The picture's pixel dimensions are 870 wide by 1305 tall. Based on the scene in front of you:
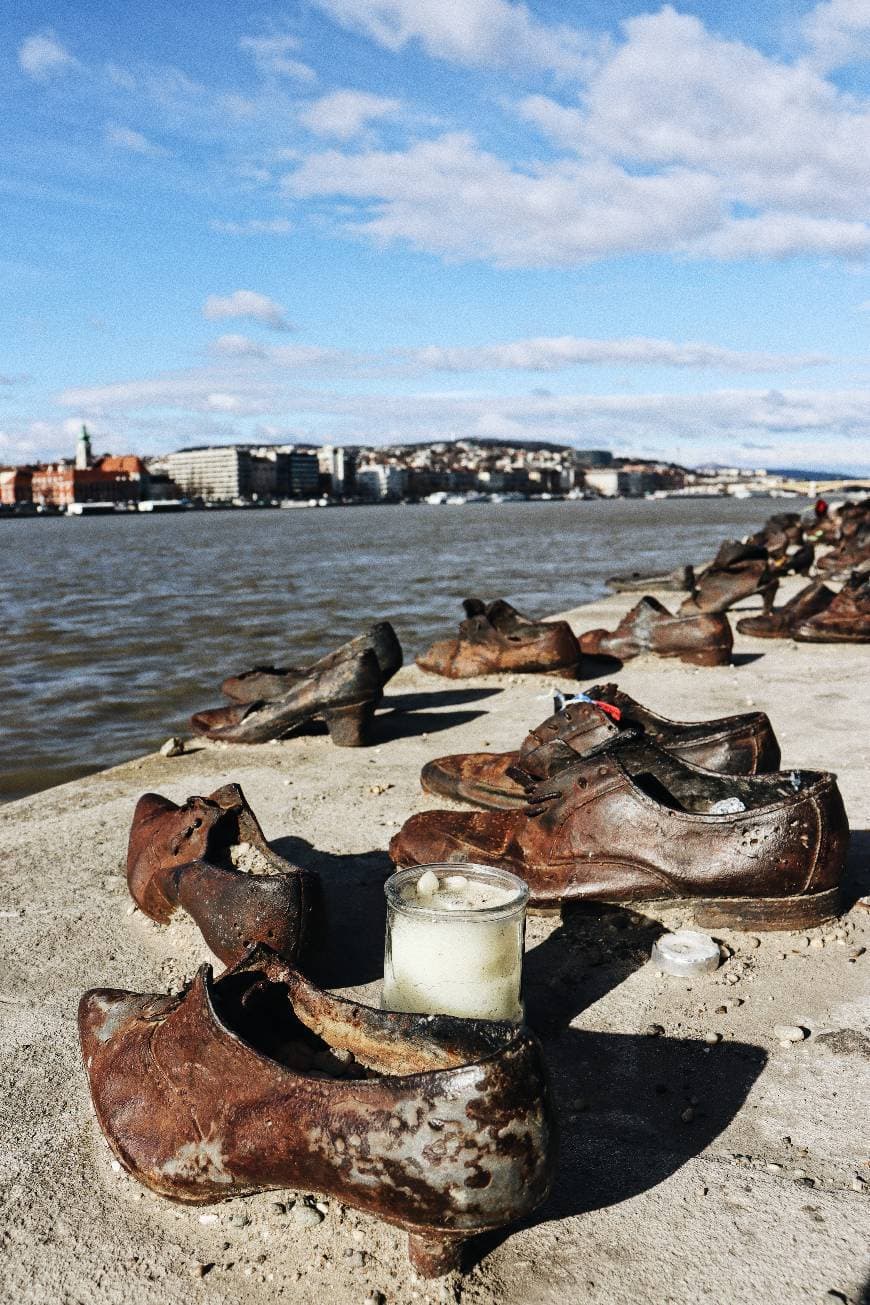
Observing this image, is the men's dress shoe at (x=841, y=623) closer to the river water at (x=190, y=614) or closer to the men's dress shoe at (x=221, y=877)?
the river water at (x=190, y=614)

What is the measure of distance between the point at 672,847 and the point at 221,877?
4.29 ft

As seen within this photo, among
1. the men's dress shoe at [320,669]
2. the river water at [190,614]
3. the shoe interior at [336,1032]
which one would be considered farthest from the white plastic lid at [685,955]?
the river water at [190,614]

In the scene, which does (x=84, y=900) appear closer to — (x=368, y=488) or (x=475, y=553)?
(x=475, y=553)

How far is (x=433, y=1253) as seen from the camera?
1862 millimetres

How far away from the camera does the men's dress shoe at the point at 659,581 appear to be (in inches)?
565

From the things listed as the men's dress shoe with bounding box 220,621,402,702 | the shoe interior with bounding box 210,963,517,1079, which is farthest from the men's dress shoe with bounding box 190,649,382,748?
the shoe interior with bounding box 210,963,517,1079

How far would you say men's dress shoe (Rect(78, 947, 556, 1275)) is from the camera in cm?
180

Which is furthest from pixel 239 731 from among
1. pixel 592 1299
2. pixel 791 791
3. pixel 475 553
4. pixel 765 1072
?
pixel 475 553

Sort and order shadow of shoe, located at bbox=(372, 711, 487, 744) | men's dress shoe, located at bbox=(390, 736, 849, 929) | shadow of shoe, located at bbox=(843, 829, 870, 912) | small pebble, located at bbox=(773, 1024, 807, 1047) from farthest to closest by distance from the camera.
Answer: shadow of shoe, located at bbox=(372, 711, 487, 744) → shadow of shoe, located at bbox=(843, 829, 870, 912) → men's dress shoe, located at bbox=(390, 736, 849, 929) → small pebble, located at bbox=(773, 1024, 807, 1047)

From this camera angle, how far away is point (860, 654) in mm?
8844

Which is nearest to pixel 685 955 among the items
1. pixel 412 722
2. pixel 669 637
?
pixel 412 722

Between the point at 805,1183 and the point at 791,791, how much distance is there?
63.0 inches

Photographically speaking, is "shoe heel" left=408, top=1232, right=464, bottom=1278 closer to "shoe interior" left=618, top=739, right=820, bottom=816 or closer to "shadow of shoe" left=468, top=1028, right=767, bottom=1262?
"shadow of shoe" left=468, top=1028, right=767, bottom=1262

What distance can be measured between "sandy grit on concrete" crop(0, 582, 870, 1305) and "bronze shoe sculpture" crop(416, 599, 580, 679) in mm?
3545
